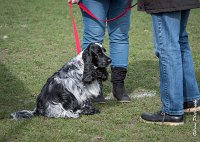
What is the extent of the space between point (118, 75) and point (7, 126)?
1.77 m

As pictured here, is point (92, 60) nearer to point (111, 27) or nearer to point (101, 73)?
point (101, 73)

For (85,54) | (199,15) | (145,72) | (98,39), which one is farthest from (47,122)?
(199,15)

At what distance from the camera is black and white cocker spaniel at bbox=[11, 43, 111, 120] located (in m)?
5.63

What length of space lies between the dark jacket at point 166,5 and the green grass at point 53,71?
4.21 ft

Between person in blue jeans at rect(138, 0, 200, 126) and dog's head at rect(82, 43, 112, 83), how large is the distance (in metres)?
0.80

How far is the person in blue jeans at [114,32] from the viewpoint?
604cm

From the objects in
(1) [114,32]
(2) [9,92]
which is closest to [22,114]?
(2) [9,92]

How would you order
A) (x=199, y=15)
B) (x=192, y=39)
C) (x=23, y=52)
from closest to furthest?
(x=23, y=52)
(x=192, y=39)
(x=199, y=15)

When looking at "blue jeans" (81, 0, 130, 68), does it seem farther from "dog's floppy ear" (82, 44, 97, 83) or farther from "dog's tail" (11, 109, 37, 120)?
"dog's tail" (11, 109, 37, 120)

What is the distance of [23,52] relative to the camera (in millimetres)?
9484

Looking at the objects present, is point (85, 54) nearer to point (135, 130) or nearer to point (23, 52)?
point (135, 130)

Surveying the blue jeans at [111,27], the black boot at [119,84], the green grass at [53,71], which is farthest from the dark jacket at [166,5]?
the black boot at [119,84]

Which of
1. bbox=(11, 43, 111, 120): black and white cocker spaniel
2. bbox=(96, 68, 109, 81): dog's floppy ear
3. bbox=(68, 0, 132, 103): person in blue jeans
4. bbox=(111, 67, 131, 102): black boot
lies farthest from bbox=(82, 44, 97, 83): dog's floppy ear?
bbox=(111, 67, 131, 102): black boot

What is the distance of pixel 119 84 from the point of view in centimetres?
646
